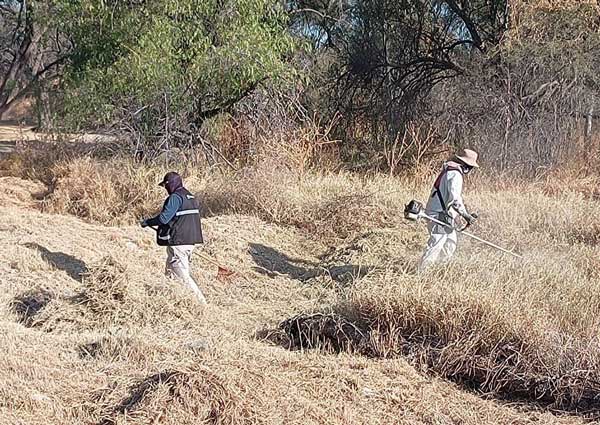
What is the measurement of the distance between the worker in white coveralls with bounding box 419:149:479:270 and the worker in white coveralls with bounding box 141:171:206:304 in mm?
2695

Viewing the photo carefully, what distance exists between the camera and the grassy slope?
16.7 feet

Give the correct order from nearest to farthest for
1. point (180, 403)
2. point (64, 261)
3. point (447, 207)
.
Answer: point (180, 403) < point (447, 207) < point (64, 261)

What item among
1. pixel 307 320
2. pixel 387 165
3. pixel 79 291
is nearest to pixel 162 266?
pixel 79 291

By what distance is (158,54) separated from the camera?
14.3 metres

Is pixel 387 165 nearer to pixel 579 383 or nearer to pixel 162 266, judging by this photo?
pixel 162 266

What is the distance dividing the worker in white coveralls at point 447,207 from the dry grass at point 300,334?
469 millimetres

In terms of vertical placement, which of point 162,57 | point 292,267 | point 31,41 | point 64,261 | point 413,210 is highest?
point 31,41

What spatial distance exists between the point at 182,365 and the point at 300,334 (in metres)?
1.79

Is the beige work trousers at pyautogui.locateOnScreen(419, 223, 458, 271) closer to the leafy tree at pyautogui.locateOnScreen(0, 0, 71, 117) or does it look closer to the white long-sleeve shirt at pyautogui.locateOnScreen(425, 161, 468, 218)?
the white long-sleeve shirt at pyautogui.locateOnScreen(425, 161, 468, 218)

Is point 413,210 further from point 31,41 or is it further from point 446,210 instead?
point 31,41

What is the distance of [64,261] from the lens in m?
9.63

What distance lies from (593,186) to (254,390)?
36.1 feet

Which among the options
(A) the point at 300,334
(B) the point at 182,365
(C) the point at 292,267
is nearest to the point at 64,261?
(C) the point at 292,267

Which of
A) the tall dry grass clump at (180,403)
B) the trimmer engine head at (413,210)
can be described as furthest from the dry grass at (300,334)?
the trimmer engine head at (413,210)
